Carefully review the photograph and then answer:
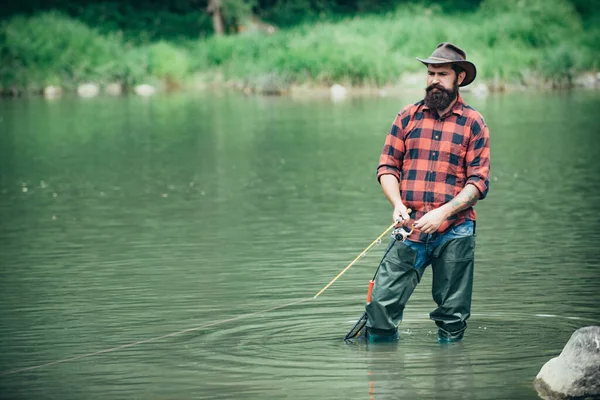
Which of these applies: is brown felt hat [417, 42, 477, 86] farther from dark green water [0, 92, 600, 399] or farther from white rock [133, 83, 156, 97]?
white rock [133, 83, 156, 97]

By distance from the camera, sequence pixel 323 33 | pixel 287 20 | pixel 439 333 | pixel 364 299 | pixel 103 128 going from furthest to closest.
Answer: pixel 287 20 < pixel 323 33 < pixel 103 128 < pixel 364 299 < pixel 439 333

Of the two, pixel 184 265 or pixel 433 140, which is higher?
pixel 433 140

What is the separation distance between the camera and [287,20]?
51.4 m

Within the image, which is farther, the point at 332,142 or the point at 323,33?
the point at 323,33

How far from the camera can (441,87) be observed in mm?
6883

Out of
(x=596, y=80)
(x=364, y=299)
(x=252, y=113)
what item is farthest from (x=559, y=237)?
(x=596, y=80)

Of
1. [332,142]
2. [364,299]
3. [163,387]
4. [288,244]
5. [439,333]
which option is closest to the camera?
[163,387]

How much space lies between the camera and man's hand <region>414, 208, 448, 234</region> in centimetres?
679

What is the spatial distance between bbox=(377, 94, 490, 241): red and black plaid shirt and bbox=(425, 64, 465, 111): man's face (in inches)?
2.8

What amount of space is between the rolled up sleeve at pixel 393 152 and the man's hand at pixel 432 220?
394mm

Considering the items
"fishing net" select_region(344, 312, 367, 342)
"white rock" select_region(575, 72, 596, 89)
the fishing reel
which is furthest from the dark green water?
"white rock" select_region(575, 72, 596, 89)

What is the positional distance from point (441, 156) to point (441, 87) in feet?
1.24

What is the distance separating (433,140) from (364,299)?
2.39 m

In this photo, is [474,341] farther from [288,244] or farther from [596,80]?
[596,80]
